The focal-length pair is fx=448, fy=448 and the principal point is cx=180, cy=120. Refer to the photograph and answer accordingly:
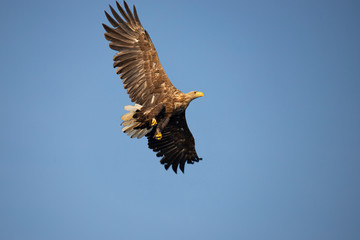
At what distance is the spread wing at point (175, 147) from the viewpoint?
1400 centimetres

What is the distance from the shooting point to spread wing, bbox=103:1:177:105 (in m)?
12.4

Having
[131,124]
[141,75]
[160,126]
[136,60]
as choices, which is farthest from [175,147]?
[136,60]

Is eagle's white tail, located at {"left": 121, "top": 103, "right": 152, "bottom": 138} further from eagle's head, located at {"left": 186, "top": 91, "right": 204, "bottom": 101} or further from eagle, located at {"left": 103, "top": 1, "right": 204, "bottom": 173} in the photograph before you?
eagle's head, located at {"left": 186, "top": 91, "right": 204, "bottom": 101}

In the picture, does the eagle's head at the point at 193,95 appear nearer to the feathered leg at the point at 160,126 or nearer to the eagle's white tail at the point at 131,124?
the feathered leg at the point at 160,126

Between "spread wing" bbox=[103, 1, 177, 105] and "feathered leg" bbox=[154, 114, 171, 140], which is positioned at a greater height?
"spread wing" bbox=[103, 1, 177, 105]

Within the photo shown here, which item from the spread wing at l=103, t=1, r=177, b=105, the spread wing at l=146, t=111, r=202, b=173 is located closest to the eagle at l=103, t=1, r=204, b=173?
the spread wing at l=103, t=1, r=177, b=105

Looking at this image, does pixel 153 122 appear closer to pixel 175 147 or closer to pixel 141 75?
pixel 141 75

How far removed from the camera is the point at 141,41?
12469mm

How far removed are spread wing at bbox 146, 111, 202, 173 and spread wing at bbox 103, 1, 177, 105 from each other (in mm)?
1713

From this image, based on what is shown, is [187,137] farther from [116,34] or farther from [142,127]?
[116,34]

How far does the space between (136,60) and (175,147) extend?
3257mm

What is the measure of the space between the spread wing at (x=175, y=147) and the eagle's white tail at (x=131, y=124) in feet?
3.07

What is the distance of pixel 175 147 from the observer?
562 inches

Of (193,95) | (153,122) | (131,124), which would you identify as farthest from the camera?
(193,95)
